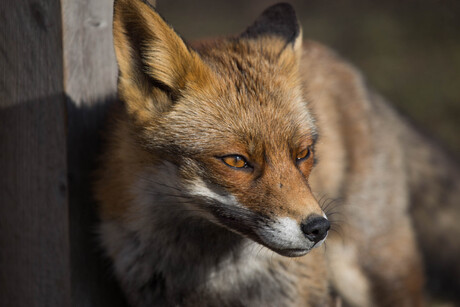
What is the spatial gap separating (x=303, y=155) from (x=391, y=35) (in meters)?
9.47

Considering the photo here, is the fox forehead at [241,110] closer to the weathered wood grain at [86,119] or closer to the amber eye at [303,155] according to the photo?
the amber eye at [303,155]

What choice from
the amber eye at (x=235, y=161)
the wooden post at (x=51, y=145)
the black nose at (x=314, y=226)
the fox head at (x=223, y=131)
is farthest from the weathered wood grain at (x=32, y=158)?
the black nose at (x=314, y=226)

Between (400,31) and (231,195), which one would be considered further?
(400,31)

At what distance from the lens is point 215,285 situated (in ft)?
8.70

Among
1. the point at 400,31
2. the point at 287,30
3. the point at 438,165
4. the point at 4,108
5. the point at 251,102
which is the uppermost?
the point at 400,31

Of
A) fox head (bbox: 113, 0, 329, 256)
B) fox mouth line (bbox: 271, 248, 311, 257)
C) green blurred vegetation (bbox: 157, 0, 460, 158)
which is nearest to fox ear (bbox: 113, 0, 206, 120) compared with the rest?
fox head (bbox: 113, 0, 329, 256)

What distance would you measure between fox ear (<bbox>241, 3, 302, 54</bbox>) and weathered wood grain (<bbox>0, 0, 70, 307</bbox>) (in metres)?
1.13

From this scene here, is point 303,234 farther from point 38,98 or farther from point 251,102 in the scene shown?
point 38,98

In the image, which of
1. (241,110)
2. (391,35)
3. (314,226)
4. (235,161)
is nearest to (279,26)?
(241,110)

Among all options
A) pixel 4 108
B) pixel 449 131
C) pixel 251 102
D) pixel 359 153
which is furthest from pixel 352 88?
pixel 449 131

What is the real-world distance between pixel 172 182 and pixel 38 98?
2.54ft

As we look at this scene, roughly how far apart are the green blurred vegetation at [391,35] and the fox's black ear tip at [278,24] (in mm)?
5464

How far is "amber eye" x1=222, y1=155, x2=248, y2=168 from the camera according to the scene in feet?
7.44

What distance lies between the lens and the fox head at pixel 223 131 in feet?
7.17
